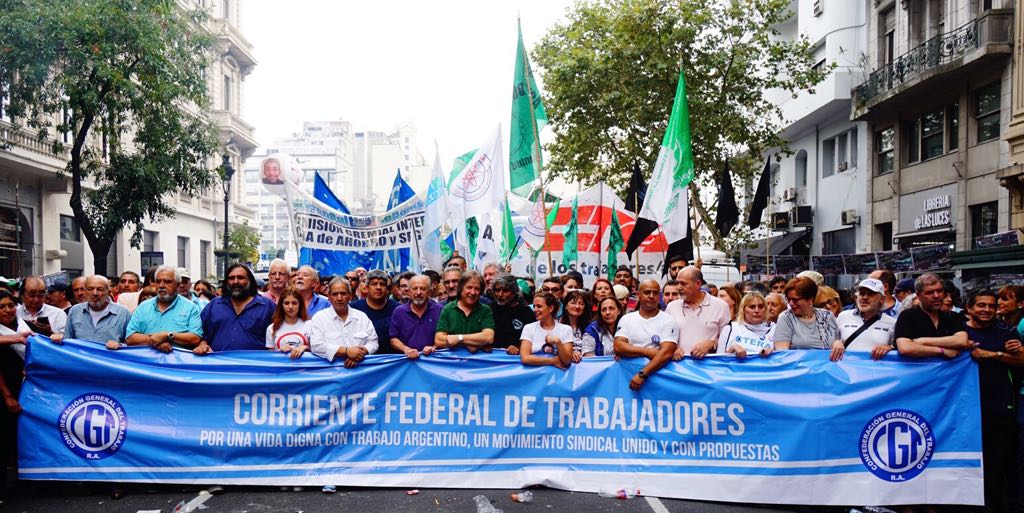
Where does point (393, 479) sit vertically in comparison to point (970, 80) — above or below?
below

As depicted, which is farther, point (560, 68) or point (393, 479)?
point (560, 68)

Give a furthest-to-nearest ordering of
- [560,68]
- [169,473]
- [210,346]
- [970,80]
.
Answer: [560,68] → [970,80] → [210,346] → [169,473]

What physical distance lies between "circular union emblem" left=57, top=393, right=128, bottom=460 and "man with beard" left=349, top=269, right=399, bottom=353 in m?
2.14

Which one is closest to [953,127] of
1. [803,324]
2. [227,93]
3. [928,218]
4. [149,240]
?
[928,218]

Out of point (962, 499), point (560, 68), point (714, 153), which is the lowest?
point (962, 499)

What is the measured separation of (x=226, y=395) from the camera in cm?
693

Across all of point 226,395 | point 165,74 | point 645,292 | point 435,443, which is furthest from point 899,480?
point 165,74

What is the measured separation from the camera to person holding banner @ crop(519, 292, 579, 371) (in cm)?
690

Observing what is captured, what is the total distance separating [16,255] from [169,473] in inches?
791

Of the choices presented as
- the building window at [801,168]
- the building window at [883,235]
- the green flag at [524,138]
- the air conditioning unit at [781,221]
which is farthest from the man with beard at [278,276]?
the building window at [801,168]

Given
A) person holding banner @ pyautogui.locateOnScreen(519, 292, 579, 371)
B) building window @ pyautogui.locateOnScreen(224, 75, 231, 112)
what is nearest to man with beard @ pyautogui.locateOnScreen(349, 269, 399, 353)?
person holding banner @ pyautogui.locateOnScreen(519, 292, 579, 371)

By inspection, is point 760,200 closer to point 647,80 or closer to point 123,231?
point 647,80

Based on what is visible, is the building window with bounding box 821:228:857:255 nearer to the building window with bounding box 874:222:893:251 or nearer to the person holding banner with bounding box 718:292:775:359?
the building window with bounding box 874:222:893:251

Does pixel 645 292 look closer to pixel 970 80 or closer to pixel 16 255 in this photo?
pixel 970 80
